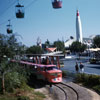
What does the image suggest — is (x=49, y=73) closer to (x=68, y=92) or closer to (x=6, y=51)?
(x=68, y=92)

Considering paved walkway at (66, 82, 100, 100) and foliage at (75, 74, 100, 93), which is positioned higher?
foliage at (75, 74, 100, 93)

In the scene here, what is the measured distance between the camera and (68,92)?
59.6ft

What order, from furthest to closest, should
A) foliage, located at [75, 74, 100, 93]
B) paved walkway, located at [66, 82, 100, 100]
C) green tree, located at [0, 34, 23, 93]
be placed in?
foliage, located at [75, 74, 100, 93] < green tree, located at [0, 34, 23, 93] < paved walkway, located at [66, 82, 100, 100]

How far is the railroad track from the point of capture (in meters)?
16.4

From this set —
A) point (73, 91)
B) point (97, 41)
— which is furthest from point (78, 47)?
point (73, 91)

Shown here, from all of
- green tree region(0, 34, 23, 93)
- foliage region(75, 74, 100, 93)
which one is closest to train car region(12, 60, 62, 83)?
foliage region(75, 74, 100, 93)

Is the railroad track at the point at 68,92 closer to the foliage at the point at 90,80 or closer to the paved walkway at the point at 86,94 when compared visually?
the paved walkway at the point at 86,94

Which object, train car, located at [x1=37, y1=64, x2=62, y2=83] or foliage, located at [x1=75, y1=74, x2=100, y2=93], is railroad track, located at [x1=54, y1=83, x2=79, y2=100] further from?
foliage, located at [x1=75, y1=74, x2=100, y2=93]

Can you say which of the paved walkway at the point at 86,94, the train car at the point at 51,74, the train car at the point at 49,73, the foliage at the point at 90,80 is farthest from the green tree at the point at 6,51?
the foliage at the point at 90,80

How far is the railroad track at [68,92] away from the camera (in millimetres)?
Answer: 16359

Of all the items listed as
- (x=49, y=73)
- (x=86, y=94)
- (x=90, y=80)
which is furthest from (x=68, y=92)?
(x=49, y=73)

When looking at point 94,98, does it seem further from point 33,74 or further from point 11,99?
point 33,74

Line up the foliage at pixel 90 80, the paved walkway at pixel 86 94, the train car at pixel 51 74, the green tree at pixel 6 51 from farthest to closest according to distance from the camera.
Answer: the train car at pixel 51 74, the foliage at pixel 90 80, the green tree at pixel 6 51, the paved walkway at pixel 86 94

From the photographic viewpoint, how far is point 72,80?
23.0m
